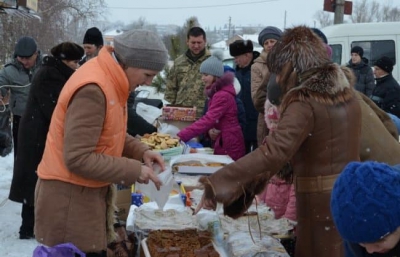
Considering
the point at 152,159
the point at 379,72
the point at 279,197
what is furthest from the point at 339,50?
the point at 152,159

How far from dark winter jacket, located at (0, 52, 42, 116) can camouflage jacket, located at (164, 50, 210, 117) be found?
65.5 inches

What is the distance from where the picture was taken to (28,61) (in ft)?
18.9

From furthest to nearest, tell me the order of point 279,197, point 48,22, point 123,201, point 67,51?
1. point 48,22
2. point 67,51
3. point 123,201
4. point 279,197

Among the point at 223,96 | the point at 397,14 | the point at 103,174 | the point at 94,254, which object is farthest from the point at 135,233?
the point at 397,14

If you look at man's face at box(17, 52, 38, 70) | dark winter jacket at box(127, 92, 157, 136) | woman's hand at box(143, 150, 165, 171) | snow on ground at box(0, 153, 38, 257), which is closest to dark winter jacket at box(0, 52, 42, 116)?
man's face at box(17, 52, 38, 70)

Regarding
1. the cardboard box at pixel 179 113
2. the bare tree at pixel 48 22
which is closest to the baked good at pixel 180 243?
the cardboard box at pixel 179 113

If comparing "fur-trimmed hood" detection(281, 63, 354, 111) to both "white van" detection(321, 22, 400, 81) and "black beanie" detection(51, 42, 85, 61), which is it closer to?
"black beanie" detection(51, 42, 85, 61)

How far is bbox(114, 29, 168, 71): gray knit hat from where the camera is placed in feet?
7.68

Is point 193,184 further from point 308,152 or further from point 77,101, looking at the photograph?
point 77,101

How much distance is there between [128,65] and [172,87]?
431 cm

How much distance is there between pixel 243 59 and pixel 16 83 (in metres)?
2.49

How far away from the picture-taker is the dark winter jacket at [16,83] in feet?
19.0

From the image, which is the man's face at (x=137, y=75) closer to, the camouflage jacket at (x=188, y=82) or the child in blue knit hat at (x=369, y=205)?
the child in blue knit hat at (x=369, y=205)

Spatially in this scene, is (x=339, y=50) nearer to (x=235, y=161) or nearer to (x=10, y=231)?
(x=10, y=231)
